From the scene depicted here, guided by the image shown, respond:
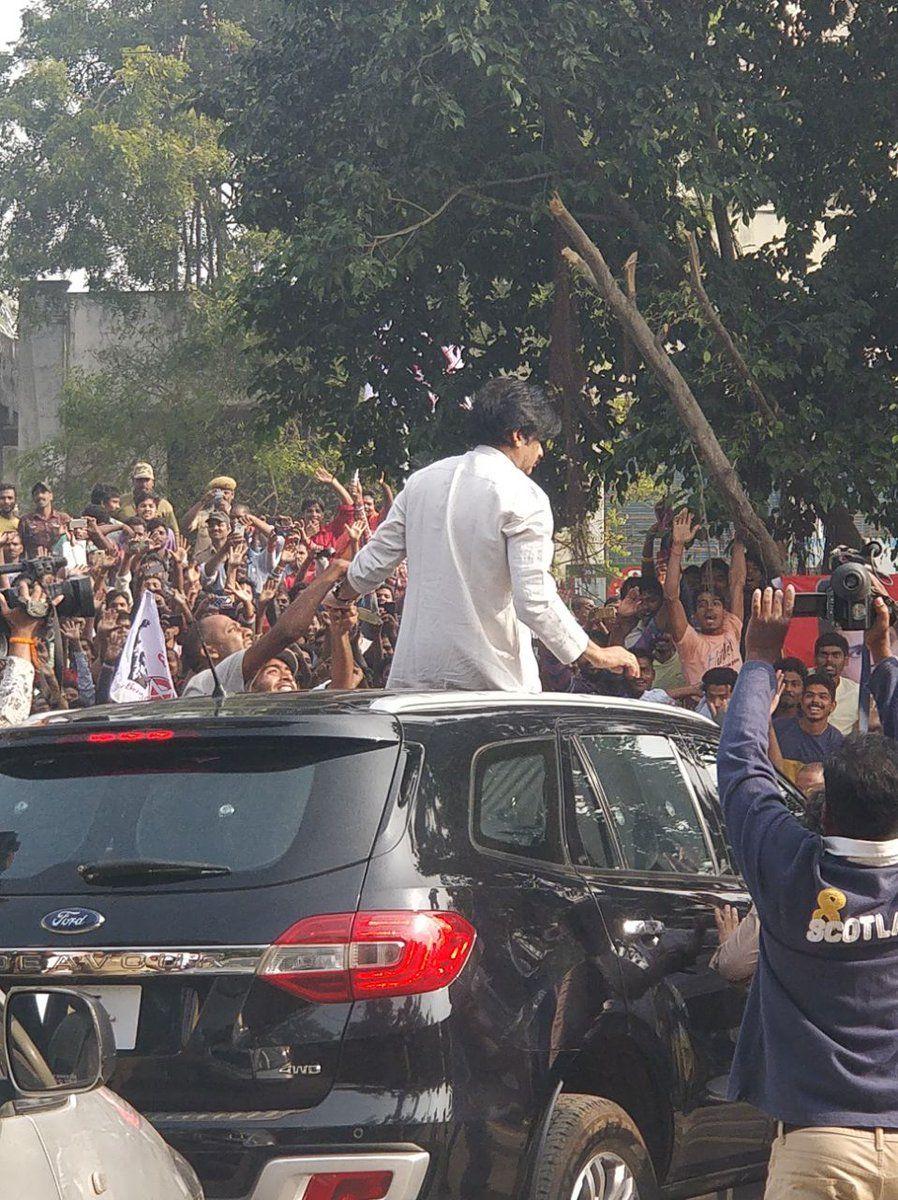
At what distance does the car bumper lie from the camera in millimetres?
3748

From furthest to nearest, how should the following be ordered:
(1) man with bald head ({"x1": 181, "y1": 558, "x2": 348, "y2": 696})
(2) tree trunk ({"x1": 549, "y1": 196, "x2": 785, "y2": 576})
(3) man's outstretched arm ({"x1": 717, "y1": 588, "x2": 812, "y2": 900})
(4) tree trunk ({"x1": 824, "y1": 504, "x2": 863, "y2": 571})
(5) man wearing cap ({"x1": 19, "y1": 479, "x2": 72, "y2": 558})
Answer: (4) tree trunk ({"x1": 824, "y1": 504, "x2": 863, "y2": 571})
(5) man wearing cap ({"x1": 19, "y1": 479, "x2": 72, "y2": 558})
(2) tree trunk ({"x1": 549, "y1": 196, "x2": 785, "y2": 576})
(1) man with bald head ({"x1": 181, "y1": 558, "x2": 348, "y2": 696})
(3) man's outstretched arm ({"x1": 717, "y1": 588, "x2": 812, "y2": 900})

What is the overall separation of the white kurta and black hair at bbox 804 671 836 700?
445 centimetres

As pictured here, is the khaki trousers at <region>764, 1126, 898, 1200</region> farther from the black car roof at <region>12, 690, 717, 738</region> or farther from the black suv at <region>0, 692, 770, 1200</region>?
the black car roof at <region>12, 690, 717, 738</region>

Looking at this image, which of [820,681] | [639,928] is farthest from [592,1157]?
[820,681]

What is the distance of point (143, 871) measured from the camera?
3.99 m

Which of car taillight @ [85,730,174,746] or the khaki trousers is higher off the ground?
car taillight @ [85,730,174,746]

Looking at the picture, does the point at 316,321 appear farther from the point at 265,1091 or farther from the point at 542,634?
the point at 265,1091

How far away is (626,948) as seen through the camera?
4535 millimetres

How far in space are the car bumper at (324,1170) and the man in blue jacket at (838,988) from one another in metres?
0.72

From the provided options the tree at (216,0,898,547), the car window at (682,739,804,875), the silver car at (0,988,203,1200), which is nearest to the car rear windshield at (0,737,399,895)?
the silver car at (0,988,203,1200)

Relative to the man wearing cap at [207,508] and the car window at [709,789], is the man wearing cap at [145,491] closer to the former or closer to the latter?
the man wearing cap at [207,508]

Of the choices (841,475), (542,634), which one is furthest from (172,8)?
(542,634)

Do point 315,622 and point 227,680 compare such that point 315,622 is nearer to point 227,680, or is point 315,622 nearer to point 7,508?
point 227,680

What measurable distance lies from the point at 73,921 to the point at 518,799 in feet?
3.55
